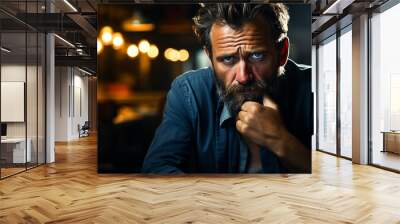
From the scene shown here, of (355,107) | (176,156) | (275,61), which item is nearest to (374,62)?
(355,107)

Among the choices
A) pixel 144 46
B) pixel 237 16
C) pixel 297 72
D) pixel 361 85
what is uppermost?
pixel 237 16

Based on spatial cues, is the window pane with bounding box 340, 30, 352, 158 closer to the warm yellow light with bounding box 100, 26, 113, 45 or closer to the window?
the window

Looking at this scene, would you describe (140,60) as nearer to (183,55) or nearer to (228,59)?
(183,55)

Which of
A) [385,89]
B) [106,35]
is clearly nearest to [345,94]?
[385,89]

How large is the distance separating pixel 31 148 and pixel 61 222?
15.0 feet

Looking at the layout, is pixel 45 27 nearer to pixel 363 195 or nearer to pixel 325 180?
pixel 325 180

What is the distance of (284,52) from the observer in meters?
6.77

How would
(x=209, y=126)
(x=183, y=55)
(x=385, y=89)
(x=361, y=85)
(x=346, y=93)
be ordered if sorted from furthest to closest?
(x=346, y=93) < (x=361, y=85) < (x=385, y=89) < (x=183, y=55) < (x=209, y=126)

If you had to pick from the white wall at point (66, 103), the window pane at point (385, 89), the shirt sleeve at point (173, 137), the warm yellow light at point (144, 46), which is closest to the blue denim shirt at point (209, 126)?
the shirt sleeve at point (173, 137)

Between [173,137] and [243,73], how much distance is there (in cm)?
158

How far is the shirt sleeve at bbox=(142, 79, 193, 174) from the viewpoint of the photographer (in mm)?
6730

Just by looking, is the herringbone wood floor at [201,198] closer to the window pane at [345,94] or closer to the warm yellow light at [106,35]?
the window pane at [345,94]

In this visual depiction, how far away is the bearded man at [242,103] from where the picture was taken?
662 cm

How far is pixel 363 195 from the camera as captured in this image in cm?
526
